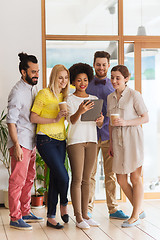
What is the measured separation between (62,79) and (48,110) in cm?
31

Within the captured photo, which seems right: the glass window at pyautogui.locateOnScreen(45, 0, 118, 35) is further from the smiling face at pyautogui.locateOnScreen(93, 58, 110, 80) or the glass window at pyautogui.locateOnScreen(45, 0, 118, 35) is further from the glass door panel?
the smiling face at pyautogui.locateOnScreen(93, 58, 110, 80)

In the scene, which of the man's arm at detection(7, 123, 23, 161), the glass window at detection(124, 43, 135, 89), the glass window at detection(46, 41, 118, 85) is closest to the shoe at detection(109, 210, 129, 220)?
the man's arm at detection(7, 123, 23, 161)

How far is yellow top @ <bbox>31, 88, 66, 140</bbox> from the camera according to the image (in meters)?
3.50

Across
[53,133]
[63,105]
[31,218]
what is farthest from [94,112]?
[31,218]

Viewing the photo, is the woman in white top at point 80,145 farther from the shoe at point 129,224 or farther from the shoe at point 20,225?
the shoe at point 20,225

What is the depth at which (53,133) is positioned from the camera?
3.50 meters

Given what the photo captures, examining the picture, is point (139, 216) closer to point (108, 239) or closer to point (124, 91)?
point (108, 239)

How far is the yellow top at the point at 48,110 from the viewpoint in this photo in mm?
3500

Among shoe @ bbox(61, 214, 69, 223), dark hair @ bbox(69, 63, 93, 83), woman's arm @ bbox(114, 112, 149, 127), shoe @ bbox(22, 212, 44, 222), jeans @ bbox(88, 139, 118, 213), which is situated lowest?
shoe @ bbox(22, 212, 44, 222)

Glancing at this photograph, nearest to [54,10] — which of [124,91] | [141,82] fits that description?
[141,82]

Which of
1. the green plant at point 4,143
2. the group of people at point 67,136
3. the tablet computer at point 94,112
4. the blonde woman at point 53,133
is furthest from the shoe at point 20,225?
the tablet computer at point 94,112

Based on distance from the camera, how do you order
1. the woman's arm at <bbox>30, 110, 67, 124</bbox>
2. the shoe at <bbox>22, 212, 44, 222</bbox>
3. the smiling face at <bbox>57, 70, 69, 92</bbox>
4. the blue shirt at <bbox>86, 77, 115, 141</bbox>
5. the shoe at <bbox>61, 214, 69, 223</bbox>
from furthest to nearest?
the blue shirt at <bbox>86, 77, 115, 141</bbox> < the shoe at <bbox>22, 212, 44, 222</bbox> < the shoe at <bbox>61, 214, 69, 223</bbox> < the smiling face at <bbox>57, 70, 69, 92</bbox> < the woman's arm at <bbox>30, 110, 67, 124</bbox>

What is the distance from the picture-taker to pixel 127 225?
11.7 ft

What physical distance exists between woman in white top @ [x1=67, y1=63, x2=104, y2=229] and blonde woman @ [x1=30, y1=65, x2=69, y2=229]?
0.08m
